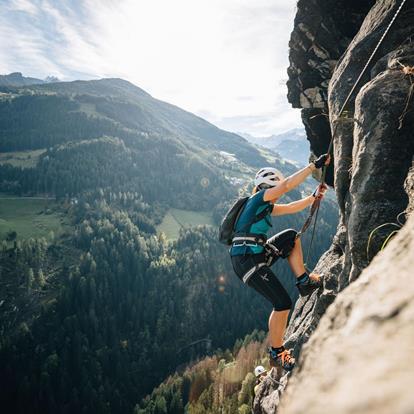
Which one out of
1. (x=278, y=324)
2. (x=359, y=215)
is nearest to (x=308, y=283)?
(x=278, y=324)

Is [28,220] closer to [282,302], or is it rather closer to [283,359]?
[283,359]

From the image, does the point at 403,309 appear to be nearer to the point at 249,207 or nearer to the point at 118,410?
the point at 249,207

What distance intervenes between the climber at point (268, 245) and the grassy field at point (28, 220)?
173m

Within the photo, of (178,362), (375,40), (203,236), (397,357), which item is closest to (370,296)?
(397,357)

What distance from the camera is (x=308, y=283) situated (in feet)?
36.0

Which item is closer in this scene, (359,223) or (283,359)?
(359,223)

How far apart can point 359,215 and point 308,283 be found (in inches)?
126

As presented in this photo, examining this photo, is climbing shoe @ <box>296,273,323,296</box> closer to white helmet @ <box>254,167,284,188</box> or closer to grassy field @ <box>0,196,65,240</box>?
white helmet @ <box>254,167,284,188</box>

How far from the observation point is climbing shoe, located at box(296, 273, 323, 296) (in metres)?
10.8

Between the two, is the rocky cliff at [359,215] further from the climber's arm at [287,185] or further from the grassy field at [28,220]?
the grassy field at [28,220]

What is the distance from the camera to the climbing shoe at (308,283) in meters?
10.8

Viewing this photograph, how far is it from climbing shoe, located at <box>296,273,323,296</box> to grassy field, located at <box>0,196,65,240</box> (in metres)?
A: 172

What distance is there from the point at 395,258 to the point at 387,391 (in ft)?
6.04

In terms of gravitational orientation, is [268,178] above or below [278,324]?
above
